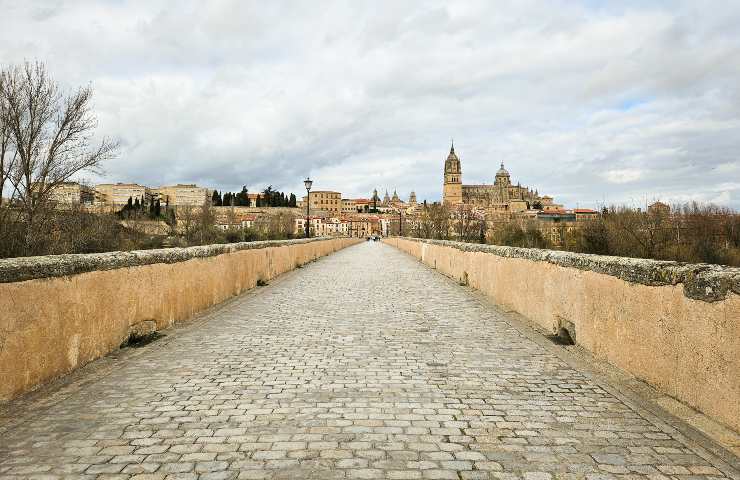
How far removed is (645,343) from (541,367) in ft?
3.88

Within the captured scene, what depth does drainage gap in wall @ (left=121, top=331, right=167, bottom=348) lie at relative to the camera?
21.5 feet

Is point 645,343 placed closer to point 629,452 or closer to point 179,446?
point 629,452

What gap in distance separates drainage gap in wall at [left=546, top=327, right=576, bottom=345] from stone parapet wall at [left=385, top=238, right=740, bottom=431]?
0.27 feet

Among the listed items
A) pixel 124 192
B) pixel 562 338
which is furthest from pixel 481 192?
pixel 562 338

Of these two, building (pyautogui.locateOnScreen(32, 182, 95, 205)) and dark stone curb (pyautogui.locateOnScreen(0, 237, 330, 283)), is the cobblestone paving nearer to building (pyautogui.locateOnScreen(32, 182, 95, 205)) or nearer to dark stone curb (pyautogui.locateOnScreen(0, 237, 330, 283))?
dark stone curb (pyautogui.locateOnScreen(0, 237, 330, 283))

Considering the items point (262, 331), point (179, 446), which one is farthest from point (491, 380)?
point (262, 331)

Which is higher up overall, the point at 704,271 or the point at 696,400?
the point at 704,271

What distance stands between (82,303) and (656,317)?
577 centimetres

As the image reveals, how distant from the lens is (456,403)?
14.4ft

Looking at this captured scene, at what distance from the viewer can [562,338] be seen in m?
6.90

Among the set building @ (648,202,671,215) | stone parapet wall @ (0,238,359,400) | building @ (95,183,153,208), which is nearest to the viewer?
stone parapet wall @ (0,238,359,400)

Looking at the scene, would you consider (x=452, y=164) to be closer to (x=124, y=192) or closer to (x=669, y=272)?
(x=124, y=192)

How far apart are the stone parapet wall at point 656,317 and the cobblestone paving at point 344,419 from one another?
49 cm

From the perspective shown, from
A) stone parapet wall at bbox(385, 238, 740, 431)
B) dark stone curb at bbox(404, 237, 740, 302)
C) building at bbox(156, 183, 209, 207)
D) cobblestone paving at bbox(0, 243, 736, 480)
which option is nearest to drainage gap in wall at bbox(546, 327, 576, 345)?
stone parapet wall at bbox(385, 238, 740, 431)
